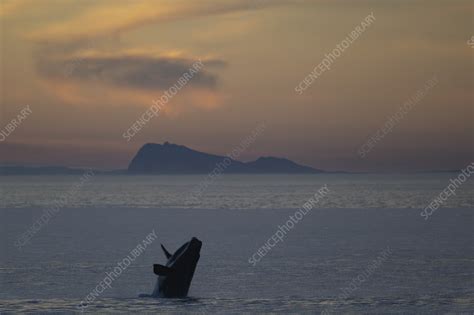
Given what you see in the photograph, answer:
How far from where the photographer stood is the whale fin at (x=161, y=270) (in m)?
28.0

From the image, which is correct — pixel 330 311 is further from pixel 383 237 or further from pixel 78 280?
pixel 383 237

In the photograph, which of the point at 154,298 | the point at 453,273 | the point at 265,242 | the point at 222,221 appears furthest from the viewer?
the point at 222,221

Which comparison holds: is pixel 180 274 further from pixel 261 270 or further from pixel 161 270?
pixel 261 270

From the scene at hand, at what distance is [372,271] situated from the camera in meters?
35.8

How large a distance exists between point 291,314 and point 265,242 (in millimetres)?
26756

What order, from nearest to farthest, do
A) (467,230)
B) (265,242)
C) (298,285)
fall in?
(298,285), (265,242), (467,230)

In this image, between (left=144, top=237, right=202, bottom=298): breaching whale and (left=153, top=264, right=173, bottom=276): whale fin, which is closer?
(left=153, top=264, right=173, bottom=276): whale fin

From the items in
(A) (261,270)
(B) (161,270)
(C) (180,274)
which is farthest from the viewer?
(A) (261,270)

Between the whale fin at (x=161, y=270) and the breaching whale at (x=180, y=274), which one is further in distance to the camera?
the breaching whale at (x=180, y=274)

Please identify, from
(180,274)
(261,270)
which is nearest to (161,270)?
(180,274)

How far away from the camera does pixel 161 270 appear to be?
2836cm

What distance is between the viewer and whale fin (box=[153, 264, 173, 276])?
28031 millimetres

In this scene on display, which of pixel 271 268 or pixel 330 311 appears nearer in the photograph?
pixel 330 311

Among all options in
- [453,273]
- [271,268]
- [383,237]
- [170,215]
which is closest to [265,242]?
[383,237]
